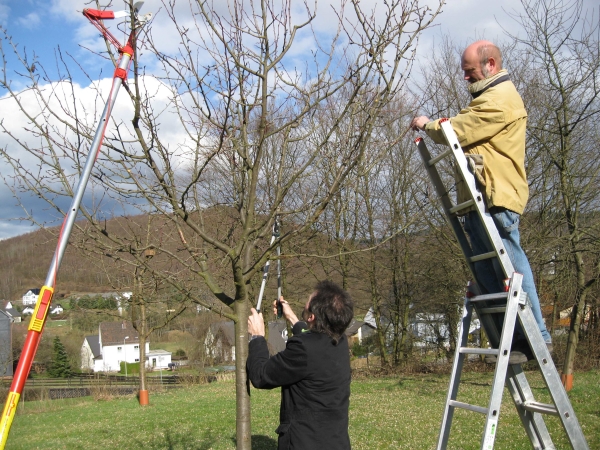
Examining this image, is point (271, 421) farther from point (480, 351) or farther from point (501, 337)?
point (501, 337)

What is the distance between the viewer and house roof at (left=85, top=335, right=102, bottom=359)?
60600 mm

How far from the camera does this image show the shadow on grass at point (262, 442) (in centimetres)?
853

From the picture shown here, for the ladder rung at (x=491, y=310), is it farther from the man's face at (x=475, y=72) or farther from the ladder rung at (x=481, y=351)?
the man's face at (x=475, y=72)

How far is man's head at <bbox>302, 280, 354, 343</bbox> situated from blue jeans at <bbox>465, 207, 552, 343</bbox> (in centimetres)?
87

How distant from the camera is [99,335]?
205ft

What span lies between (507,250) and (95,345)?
65.3 m

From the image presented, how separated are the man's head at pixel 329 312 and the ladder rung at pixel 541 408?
1.21m

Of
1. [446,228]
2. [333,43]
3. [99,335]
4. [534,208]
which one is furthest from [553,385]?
[99,335]

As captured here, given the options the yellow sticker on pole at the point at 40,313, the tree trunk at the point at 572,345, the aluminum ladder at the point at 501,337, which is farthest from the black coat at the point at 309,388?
the tree trunk at the point at 572,345

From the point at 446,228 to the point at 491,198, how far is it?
16.6 metres

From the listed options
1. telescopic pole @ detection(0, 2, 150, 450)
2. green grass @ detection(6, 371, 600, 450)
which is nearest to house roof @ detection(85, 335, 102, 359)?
green grass @ detection(6, 371, 600, 450)

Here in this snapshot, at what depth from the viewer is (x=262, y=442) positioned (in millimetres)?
8906

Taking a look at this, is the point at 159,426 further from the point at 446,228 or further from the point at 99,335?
the point at 99,335

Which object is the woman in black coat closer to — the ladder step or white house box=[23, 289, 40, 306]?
the ladder step
